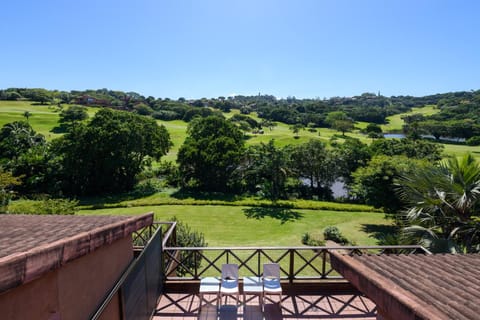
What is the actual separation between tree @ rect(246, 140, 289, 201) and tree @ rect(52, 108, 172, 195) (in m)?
10.4

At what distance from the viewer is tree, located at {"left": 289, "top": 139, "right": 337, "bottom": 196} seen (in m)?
25.4

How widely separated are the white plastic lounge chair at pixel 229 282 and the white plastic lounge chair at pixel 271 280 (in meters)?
0.63

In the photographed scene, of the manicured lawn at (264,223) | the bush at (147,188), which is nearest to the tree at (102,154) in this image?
the bush at (147,188)

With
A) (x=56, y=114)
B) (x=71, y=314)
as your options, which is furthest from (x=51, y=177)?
(x=56, y=114)

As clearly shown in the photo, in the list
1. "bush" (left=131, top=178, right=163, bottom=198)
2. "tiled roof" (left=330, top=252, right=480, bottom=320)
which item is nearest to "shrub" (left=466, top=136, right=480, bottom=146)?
"bush" (left=131, top=178, right=163, bottom=198)

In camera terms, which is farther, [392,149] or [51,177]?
[392,149]

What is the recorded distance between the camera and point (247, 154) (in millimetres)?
23688

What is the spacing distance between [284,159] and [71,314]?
18.3 m

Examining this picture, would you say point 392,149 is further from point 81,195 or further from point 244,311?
point 81,195

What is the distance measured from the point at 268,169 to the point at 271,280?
574 inches

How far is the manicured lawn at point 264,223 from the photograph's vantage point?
1384 centimetres

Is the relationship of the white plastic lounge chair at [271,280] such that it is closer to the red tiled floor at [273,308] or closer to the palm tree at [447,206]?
the red tiled floor at [273,308]

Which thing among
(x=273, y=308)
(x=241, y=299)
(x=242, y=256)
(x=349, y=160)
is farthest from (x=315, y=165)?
(x=273, y=308)

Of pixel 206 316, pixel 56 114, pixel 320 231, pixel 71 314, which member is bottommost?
pixel 320 231
